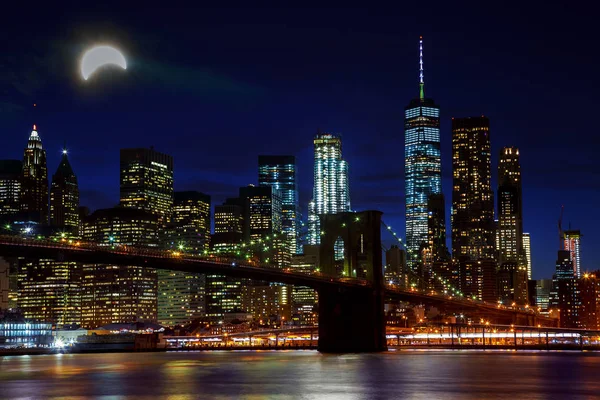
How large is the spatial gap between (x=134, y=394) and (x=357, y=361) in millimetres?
26503

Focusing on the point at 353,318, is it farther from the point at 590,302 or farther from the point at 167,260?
the point at 590,302

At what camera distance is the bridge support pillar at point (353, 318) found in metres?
81.1

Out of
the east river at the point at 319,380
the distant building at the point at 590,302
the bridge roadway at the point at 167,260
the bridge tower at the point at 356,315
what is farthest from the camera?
the distant building at the point at 590,302

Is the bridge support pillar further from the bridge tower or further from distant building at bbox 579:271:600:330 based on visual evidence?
distant building at bbox 579:271:600:330

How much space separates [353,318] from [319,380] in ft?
104

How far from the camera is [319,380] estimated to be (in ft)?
164

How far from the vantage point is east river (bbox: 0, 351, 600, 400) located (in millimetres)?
42844

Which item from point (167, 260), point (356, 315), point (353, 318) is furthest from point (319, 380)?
point (353, 318)

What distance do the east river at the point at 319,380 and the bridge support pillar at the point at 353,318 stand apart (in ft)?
37.4

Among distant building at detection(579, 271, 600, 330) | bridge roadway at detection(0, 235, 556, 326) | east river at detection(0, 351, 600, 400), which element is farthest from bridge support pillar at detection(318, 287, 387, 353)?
distant building at detection(579, 271, 600, 330)

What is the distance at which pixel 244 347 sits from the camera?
11688 centimetres

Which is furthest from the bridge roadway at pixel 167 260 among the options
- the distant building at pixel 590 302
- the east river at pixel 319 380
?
the distant building at pixel 590 302

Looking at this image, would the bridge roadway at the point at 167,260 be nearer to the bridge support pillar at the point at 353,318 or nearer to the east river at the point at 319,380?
the bridge support pillar at the point at 353,318

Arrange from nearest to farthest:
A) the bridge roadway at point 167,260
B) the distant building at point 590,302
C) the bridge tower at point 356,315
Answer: the bridge roadway at point 167,260
the bridge tower at point 356,315
the distant building at point 590,302
